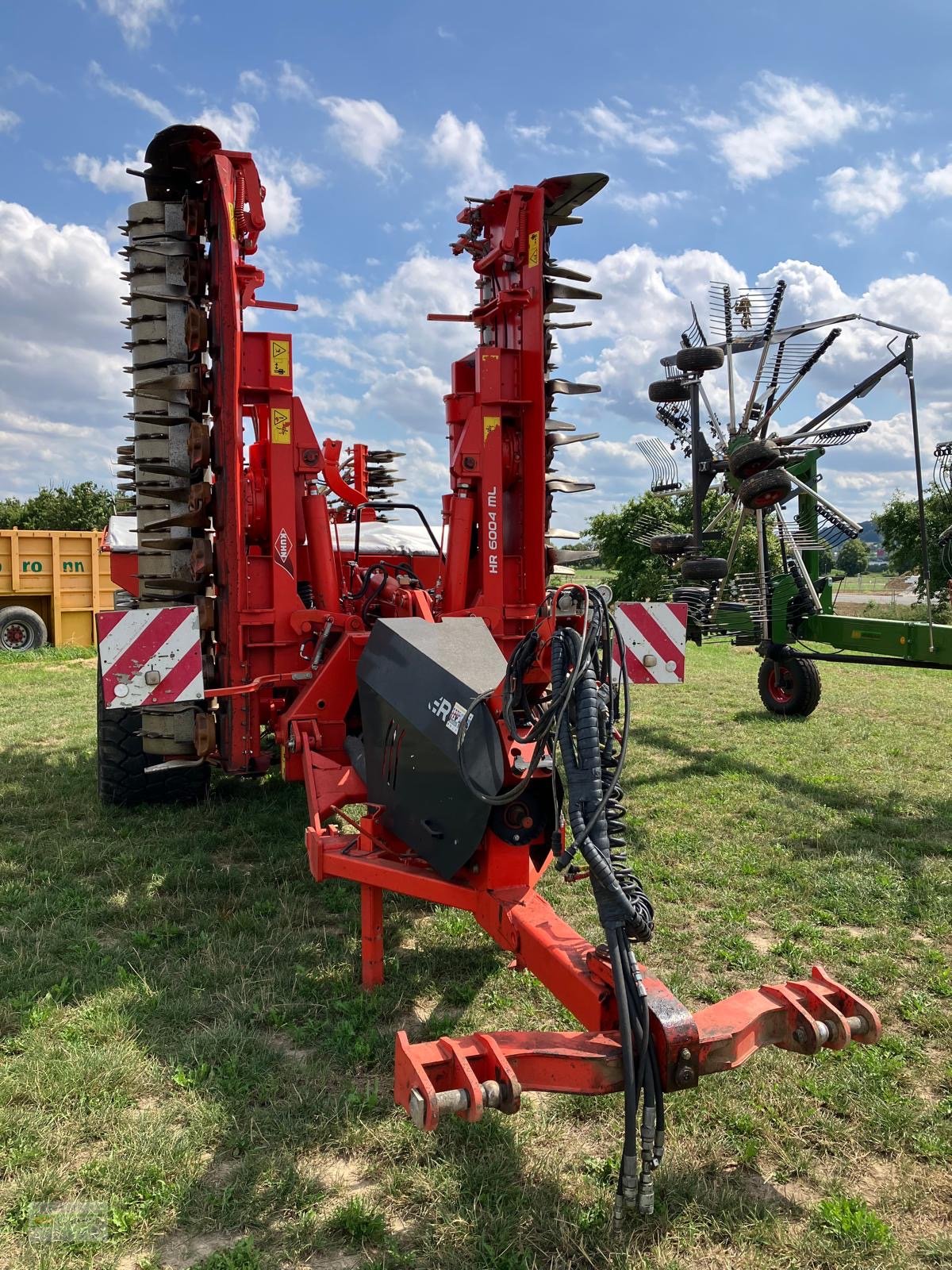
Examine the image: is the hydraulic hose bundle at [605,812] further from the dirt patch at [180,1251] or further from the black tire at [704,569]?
the black tire at [704,569]

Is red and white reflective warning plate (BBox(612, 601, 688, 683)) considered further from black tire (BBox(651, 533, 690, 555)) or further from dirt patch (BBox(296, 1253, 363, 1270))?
black tire (BBox(651, 533, 690, 555))

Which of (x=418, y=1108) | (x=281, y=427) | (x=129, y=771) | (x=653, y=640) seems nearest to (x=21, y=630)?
(x=129, y=771)

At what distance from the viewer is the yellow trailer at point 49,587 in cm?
1502

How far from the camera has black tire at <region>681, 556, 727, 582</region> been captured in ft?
21.6

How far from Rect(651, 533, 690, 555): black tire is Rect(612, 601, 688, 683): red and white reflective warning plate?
2900 millimetres

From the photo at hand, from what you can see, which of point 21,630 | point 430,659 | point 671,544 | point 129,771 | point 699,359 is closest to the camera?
point 430,659

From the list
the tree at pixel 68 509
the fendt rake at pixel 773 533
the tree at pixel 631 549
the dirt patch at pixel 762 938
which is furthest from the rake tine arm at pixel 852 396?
the tree at pixel 68 509

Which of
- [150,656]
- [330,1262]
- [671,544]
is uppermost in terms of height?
[671,544]

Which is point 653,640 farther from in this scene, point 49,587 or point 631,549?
point 631,549

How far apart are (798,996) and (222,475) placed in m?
3.48

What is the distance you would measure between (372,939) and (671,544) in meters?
4.51

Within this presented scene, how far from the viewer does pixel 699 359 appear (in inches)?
255

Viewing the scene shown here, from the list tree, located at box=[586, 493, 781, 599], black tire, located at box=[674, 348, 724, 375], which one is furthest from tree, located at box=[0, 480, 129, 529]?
black tire, located at box=[674, 348, 724, 375]

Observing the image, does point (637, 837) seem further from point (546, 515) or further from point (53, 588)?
point (53, 588)
